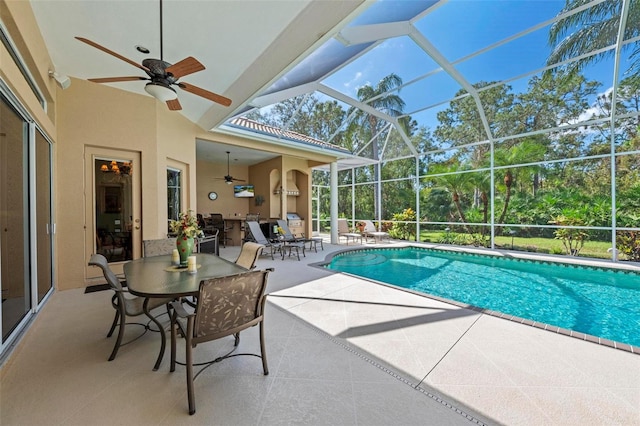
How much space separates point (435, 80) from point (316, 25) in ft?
19.0

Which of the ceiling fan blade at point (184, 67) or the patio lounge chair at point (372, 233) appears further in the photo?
the patio lounge chair at point (372, 233)

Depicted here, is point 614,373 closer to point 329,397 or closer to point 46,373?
point 329,397

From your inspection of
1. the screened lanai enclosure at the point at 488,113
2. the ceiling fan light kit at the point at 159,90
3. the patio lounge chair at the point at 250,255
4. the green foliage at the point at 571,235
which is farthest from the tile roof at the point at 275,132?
the green foliage at the point at 571,235

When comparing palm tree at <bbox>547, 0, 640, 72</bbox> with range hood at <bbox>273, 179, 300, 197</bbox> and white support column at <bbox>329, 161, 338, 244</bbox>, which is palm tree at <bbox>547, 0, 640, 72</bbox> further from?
range hood at <bbox>273, 179, 300, 197</bbox>

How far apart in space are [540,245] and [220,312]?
434 inches

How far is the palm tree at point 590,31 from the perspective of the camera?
5316 millimetres

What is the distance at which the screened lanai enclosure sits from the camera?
557cm

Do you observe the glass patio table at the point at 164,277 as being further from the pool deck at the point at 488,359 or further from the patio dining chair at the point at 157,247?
the pool deck at the point at 488,359

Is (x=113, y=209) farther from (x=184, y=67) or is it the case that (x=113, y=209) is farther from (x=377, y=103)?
(x=377, y=103)

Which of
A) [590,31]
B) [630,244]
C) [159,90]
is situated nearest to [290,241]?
[159,90]

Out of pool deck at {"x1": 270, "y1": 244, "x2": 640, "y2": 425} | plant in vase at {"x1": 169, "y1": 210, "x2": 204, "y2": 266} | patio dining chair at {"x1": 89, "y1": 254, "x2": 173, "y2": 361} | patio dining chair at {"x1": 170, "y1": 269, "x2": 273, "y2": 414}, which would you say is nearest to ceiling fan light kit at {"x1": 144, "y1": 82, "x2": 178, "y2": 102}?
plant in vase at {"x1": 169, "y1": 210, "x2": 204, "y2": 266}

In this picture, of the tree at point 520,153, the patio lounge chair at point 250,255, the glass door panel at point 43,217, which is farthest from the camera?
the tree at point 520,153

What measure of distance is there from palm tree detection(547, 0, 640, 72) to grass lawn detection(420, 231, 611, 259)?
4.63 metres

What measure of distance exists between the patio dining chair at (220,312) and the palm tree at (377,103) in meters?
7.12
